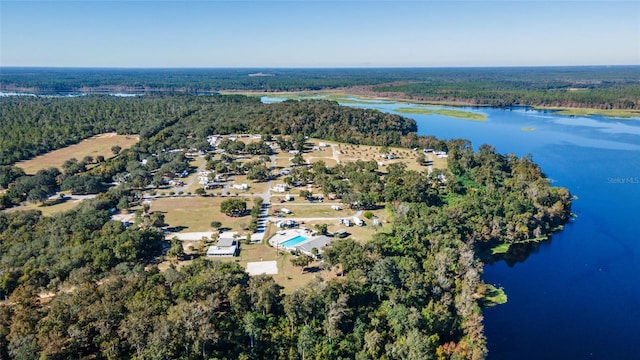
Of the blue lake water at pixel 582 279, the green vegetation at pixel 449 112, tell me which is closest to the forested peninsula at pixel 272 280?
the blue lake water at pixel 582 279

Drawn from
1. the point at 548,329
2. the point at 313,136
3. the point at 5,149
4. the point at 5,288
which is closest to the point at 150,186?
the point at 5,288

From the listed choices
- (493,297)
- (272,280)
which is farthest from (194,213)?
(493,297)

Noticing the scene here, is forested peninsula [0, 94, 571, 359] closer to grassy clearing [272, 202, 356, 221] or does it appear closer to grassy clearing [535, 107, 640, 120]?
grassy clearing [272, 202, 356, 221]

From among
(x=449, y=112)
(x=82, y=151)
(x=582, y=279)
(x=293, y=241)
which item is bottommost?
(x=582, y=279)

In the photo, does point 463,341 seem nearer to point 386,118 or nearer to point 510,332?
point 510,332

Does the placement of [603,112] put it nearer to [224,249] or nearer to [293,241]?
[293,241]

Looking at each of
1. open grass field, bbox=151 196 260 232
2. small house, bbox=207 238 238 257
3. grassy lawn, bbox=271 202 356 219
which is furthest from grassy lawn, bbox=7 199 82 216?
grassy lawn, bbox=271 202 356 219
